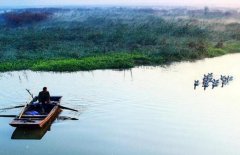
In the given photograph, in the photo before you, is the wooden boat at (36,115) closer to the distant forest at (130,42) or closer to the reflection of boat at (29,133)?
the reflection of boat at (29,133)

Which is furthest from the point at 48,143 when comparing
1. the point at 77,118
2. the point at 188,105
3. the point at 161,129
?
the point at 188,105

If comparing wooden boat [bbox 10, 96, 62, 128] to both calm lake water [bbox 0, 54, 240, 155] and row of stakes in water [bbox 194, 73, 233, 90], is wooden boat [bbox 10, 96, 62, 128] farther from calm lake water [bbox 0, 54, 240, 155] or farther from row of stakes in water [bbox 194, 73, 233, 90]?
row of stakes in water [bbox 194, 73, 233, 90]

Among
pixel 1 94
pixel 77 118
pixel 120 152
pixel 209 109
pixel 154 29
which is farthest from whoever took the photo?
pixel 154 29

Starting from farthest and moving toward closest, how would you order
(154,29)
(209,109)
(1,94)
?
(154,29), (1,94), (209,109)

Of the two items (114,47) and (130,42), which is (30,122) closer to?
(114,47)

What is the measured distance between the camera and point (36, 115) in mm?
21188

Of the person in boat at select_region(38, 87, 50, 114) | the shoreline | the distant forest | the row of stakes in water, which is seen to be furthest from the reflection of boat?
the distant forest

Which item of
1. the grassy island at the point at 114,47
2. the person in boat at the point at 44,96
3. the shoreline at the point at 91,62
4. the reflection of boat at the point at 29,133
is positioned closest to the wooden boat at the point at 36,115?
the person in boat at the point at 44,96

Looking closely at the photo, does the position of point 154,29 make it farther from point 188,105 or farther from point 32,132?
point 32,132

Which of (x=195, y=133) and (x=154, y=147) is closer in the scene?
(x=154, y=147)

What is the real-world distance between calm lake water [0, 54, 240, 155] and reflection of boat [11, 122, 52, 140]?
289mm

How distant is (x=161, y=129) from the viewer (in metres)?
21.4

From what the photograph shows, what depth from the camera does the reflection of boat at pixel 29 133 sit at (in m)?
20.7

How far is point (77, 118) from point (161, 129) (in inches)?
171
